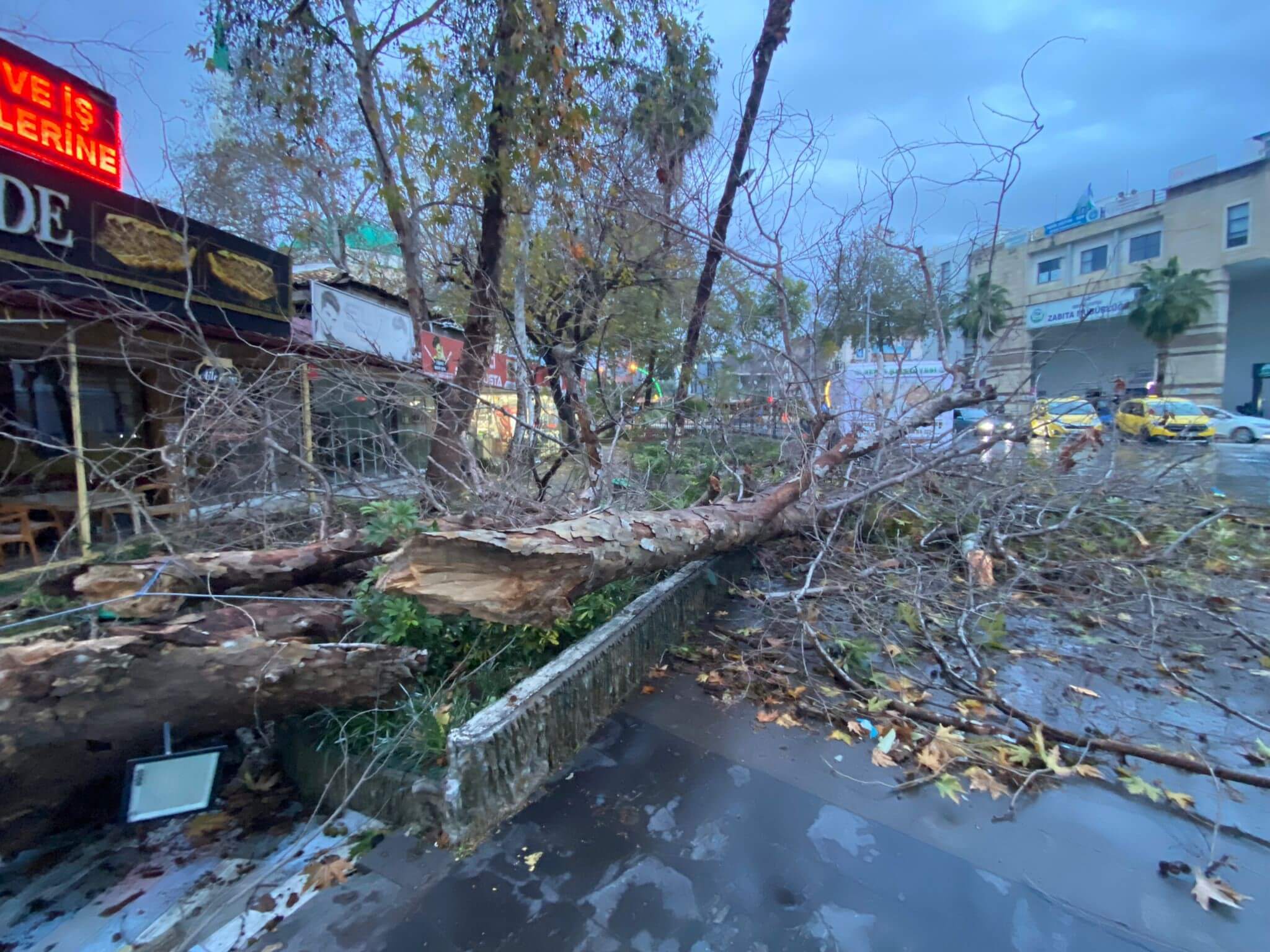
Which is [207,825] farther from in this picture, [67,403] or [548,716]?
[67,403]

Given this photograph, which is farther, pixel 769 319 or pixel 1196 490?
pixel 769 319

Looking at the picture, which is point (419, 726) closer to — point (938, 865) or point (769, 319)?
point (938, 865)

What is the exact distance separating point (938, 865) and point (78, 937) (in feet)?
9.96

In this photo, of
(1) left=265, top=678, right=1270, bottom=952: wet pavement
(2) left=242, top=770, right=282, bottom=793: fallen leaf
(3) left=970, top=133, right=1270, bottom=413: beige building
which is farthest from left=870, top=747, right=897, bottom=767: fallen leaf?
(3) left=970, top=133, right=1270, bottom=413: beige building

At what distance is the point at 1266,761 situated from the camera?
8.17 feet

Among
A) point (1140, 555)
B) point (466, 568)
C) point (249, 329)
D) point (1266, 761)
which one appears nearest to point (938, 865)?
point (1266, 761)

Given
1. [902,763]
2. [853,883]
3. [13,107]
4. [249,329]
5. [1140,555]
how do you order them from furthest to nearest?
1. [249,329]
2. [13,107]
3. [1140,555]
4. [902,763]
5. [853,883]

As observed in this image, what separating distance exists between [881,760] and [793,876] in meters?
0.80

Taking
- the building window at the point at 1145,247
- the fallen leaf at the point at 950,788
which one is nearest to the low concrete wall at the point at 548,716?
the fallen leaf at the point at 950,788

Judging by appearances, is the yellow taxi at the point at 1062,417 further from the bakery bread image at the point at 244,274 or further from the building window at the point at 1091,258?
the building window at the point at 1091,258

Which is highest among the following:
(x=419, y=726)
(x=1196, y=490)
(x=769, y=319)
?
(x=769, y=319)

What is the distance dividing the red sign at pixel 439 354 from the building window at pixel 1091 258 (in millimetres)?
29357

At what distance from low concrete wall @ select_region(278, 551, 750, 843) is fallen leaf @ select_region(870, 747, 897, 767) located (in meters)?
1.31

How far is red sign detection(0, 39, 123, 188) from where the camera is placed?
207 inches
